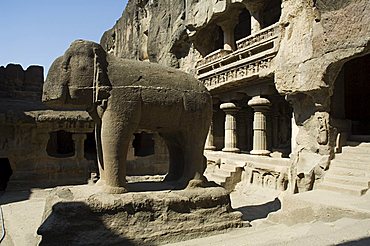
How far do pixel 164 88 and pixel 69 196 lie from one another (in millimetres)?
2115

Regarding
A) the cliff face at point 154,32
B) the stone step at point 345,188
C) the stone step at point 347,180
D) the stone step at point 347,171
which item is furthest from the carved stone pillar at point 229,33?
the stone step at point 345,188

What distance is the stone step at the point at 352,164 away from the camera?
6336 mm

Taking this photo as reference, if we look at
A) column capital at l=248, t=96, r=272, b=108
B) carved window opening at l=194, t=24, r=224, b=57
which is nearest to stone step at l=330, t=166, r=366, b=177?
column capital at l=248, t=96, r=272, b=108

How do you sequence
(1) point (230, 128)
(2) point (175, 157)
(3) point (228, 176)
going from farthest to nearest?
(1) point (230, 128), (3) point (228, 176), (2) point (175, 157)

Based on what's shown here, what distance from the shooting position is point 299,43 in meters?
8.08

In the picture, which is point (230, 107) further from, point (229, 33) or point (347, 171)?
point (347, 171)

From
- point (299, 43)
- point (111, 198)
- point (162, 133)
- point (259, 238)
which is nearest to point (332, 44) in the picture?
point (299, 43)

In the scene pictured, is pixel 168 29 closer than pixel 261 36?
No

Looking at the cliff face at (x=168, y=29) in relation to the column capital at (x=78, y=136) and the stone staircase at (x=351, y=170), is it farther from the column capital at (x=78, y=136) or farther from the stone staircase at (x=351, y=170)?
the stone staircase at (x=351, y=170)

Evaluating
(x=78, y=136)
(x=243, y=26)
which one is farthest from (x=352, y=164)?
(x=243, y=26)

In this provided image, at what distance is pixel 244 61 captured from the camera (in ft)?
35.7

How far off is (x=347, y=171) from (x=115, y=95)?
500 centimetres

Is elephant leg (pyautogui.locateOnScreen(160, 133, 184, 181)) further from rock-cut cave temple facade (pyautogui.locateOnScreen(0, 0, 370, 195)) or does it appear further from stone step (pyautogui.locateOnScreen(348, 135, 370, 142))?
stone step (pyautogui.locateOnScreen(348, 135, 370, 142))

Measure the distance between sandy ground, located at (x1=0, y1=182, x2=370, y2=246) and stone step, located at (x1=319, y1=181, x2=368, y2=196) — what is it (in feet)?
0.62
